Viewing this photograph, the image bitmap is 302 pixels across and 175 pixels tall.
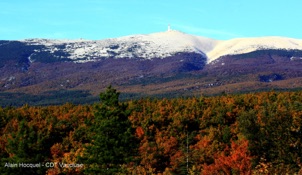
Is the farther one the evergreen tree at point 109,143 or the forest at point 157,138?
the forest at point 157,138

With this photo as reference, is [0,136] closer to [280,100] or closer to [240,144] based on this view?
[240,144]

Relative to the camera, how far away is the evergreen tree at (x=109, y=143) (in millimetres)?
50094

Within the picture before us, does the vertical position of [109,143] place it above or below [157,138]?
above

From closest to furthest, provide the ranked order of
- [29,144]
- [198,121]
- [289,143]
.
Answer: [29,144], [289,143], [198,121]

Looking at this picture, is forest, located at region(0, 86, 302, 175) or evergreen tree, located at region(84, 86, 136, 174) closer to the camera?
evergreen tree, located at region(84, 86, 136, 174)

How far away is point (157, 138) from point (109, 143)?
36350 millimetres

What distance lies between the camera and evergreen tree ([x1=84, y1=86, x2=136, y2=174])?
5009 centimetres

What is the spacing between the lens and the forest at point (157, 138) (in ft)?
168

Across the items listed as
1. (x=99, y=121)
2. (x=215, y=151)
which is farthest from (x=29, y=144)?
(x=215, y=151)

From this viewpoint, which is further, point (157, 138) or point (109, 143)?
point (157, 138)

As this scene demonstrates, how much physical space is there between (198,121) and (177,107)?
27.0 feet

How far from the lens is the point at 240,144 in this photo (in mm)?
71812

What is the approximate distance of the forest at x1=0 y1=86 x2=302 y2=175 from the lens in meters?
51.2

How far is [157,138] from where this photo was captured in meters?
86.4
